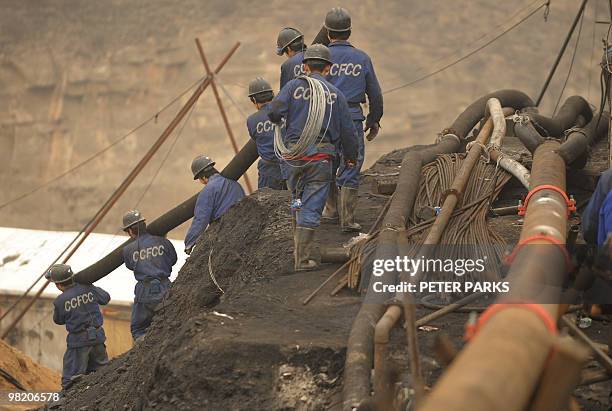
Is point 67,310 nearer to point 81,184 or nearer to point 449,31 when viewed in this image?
point 81,184

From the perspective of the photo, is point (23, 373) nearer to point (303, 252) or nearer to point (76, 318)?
point (76, 318)

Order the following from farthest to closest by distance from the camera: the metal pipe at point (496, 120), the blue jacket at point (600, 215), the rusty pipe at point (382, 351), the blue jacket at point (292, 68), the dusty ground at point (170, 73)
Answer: the dusty ground at point (170, 73) < the blue jacket at point (292, 68) < the metal pipe at point (496, 120) < the blue jacket at point (600, 215) < the rusty pipe at point (382, 351)

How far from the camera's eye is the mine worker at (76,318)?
12.8m

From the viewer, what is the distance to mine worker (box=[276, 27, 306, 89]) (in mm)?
10378

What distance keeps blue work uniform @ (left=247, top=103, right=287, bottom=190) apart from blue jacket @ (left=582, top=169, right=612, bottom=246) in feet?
13.7

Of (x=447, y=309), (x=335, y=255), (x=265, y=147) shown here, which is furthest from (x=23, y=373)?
(x=447, y=309)

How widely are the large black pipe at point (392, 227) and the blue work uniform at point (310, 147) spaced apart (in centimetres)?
53

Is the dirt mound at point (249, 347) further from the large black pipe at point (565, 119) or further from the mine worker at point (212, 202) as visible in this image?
the large black pipe at point (565, 119)

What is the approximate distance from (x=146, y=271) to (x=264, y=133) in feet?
7.88

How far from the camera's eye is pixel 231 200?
37.2 feet

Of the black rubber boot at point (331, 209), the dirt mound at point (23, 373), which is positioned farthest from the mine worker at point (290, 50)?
the dirt mound at point (23, 373)

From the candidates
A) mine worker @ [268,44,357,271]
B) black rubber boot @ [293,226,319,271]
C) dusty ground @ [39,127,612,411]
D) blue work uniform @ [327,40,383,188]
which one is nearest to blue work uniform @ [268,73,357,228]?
mine worker @ [268,44,357,271]

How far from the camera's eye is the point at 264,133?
1084cm

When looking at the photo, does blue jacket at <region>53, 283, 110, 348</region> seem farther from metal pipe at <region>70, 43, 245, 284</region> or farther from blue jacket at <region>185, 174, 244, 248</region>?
blue jacket at <region>185, 174, 244, 248</region>
